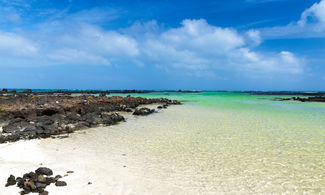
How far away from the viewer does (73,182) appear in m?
6.00

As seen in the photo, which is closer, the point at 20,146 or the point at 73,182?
the point at 73,182

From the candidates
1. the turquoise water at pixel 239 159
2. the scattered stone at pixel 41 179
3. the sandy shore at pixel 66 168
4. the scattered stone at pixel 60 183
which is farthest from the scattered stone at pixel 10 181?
the turquoise water at pixel 239 159

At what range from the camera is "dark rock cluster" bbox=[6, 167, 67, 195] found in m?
5.36

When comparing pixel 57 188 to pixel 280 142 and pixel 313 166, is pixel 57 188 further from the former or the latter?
pixel 280 142

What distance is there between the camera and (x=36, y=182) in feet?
18.3

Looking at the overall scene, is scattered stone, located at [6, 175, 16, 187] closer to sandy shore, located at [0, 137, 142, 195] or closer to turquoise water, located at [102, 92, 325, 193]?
sandy shore, located at [0, 137, 142, 195]

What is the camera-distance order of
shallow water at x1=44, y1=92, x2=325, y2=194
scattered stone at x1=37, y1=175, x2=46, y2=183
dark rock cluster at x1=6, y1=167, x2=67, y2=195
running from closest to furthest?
dark rock cluster at x1=6, y1=167, x2=67, y2=195 < scattered stone at x1=37, y1=175, x2=46, y2=183 < shallow water at x1=44, y1=92, x2=325, y2=194

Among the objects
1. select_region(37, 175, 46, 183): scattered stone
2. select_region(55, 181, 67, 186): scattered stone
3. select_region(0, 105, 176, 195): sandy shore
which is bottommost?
select_region(0, 105, 176, 195): sandy shore

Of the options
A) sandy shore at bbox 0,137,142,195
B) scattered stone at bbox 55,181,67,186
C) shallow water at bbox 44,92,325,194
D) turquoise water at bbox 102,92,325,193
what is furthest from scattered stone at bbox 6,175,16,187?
turquoise water at bbox 102,92,325,193

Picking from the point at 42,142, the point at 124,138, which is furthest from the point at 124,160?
the point at 42,142

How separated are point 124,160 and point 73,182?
234 centimetres

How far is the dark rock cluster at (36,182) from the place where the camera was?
5.36 meters

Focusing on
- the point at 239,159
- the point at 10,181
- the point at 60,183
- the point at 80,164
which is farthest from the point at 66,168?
the point at 239,159

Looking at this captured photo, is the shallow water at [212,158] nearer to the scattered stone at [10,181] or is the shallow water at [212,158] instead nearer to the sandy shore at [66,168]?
the sandy shore at [66,168]
